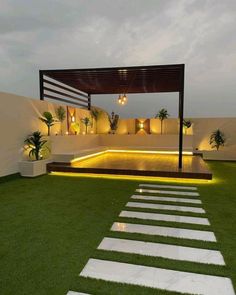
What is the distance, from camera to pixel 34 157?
7.90 m

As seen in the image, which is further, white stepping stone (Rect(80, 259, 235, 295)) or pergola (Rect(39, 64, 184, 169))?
pergola (Rect(39, 64, 184, 169))

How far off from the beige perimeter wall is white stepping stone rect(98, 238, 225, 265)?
4.98 metres

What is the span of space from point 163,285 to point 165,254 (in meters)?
0.55

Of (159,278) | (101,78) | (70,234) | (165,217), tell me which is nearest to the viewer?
(159,278)

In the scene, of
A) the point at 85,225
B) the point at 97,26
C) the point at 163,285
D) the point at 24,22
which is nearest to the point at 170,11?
the point at 97,26

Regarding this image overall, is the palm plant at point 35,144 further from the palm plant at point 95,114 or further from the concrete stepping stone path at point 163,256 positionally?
the palm plant at point 95,114

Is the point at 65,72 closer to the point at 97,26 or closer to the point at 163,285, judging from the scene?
the point at 97,26

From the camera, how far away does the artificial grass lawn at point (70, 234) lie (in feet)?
6.91

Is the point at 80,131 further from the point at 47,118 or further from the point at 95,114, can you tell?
the point at 47,118

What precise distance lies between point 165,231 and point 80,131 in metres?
9.61

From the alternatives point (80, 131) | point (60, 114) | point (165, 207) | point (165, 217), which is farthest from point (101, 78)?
point (165, 217)

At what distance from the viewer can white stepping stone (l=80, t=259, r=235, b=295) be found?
2018 millimetres

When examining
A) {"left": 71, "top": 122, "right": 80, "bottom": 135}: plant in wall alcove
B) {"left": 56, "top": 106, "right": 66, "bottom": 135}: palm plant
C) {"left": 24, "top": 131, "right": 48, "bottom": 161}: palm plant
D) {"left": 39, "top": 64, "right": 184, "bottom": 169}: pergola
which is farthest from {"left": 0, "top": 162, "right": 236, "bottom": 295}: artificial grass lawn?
{"left": 71, "top": 122, "right": 80, "bottom": 135}: plant in wall alcove

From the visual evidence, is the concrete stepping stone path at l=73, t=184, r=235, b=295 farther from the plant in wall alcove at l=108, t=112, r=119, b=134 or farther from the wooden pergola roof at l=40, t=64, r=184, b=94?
the plant in wall alcove at l=108, t=112, r=119, b=134
